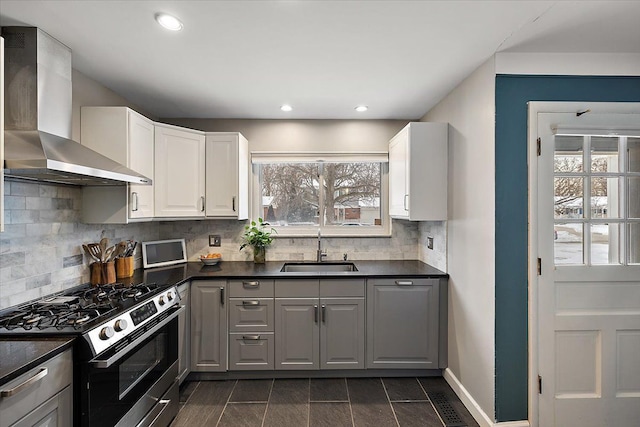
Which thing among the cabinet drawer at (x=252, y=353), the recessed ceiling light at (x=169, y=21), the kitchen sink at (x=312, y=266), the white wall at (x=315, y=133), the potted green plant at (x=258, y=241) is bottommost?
the cabinet drawer at (x=252, y=353)

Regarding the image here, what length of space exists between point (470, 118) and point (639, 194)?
43.9 inches

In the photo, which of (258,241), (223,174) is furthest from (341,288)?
Answer: (223,174)

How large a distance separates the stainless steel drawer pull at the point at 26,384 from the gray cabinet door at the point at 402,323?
2.12 metres

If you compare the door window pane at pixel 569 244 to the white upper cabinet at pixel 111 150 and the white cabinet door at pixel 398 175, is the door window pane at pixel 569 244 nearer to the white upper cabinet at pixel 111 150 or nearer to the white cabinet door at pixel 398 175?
the white cabinet door at pixel 398 175

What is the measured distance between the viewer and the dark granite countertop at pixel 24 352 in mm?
1163

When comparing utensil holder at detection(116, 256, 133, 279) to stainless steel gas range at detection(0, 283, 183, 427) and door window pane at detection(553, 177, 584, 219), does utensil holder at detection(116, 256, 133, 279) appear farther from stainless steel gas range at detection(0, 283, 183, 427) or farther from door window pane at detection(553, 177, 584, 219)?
door window pane at detection(553, 177, 584, 219)

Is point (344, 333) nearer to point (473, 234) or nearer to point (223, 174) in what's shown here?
point (473, 234)

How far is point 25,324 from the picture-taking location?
1.55 meters

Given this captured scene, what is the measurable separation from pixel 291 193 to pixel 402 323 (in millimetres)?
1780

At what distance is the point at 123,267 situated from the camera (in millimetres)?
2645

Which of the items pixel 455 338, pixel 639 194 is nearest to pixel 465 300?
pixel 455 338

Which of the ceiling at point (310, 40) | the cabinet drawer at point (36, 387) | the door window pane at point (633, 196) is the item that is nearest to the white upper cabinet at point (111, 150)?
the ceiling at point (310, 40)

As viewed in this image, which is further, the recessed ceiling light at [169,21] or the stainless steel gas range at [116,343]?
the recessed ceiling light at [169,21]

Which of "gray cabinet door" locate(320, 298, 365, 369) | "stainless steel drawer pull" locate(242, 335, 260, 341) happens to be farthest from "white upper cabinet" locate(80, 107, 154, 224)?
"gray cabinet door" locate(320, 298, 365, 369)
